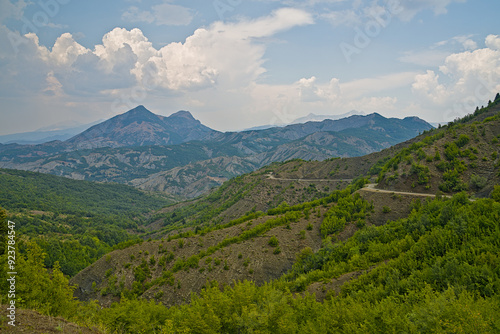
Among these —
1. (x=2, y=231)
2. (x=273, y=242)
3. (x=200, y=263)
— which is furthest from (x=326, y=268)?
(x=2, y=231)

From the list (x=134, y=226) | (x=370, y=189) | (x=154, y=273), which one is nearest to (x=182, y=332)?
(x=154, y=273)

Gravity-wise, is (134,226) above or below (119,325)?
below

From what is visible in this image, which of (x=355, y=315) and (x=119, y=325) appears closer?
(x=355, y=315)

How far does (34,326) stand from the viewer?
18.5m

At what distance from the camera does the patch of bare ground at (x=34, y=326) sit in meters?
17.5

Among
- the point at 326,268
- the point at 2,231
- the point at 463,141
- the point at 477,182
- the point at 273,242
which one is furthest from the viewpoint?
the point at 463,141

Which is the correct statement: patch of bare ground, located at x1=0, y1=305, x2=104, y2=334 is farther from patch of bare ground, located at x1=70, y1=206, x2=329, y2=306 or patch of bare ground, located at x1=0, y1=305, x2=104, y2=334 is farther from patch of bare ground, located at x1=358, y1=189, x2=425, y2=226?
patch of bare ground, located at x1=358, y1=189, x2=425, y2=226

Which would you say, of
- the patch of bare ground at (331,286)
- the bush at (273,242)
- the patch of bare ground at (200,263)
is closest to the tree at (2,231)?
the patch of bare ground at (200,263)

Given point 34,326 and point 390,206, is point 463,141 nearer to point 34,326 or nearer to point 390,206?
point 390,206

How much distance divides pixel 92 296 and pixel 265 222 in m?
39.7

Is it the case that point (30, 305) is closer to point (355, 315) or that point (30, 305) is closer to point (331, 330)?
point (331, 330)

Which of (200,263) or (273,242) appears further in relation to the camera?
(273,242)

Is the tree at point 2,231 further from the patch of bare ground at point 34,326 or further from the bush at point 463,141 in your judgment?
the bush at point 463,141

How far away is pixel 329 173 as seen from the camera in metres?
134
